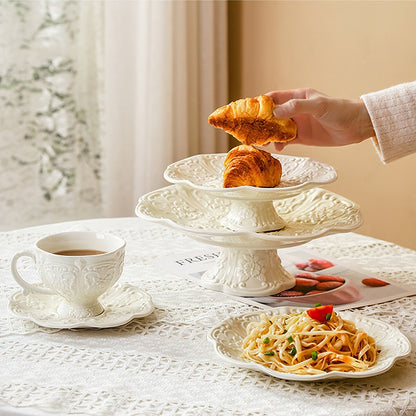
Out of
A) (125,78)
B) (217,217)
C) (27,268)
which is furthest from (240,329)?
(125,78)

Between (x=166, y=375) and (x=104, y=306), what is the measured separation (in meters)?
0.25

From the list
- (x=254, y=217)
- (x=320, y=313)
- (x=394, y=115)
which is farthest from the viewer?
(x=394, y=115)

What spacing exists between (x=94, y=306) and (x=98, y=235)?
12 centimetres

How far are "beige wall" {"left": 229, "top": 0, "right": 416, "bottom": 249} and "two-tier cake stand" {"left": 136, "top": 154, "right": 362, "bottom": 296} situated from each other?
1.15 metres

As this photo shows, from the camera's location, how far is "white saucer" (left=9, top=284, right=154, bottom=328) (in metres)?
0.97

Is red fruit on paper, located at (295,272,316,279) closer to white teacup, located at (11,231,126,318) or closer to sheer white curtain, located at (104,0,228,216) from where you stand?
white teacup, located at (11,231,126,318)

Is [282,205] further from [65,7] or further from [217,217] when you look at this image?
[65,7]

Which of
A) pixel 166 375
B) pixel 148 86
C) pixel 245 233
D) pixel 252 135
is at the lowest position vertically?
pixel 166 375

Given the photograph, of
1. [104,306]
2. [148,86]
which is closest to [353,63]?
[148,86]

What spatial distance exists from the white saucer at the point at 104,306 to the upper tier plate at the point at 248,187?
200 millimetres

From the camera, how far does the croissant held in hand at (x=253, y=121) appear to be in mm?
1190

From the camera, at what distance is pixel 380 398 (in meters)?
0.77

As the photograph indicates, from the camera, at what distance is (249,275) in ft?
3.76

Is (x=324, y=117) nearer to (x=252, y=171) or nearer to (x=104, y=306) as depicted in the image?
(x=252, y=171)
